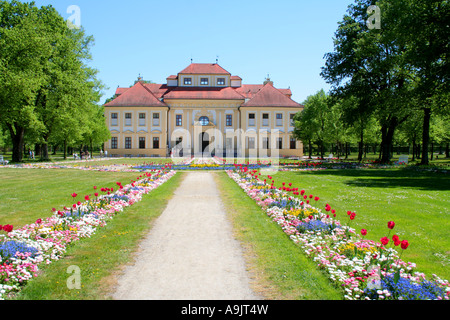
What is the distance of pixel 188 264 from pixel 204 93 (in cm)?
5803

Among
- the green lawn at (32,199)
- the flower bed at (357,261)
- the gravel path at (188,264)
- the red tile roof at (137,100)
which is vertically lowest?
the gravel path at (188,264)

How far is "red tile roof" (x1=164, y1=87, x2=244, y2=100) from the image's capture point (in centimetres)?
6069

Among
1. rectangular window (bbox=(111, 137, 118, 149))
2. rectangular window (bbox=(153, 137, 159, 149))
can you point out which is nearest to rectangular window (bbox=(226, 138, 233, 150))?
rectangular window (bbox=(153, 137, 159, 149))

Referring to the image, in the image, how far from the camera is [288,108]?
6006 centimetres

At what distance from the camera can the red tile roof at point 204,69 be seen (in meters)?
64.6

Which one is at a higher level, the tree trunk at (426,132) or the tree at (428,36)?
the tree at (428,36)

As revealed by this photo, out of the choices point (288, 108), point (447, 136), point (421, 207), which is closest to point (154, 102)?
point (288, 108)

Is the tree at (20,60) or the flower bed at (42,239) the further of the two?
the tree at (20,60)

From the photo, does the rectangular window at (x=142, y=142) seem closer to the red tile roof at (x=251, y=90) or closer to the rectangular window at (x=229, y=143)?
the rectangular window at (x=229, y=143)

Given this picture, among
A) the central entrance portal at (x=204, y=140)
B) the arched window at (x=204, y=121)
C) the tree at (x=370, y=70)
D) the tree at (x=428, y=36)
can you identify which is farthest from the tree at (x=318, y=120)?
the arched window at (x=204, y=121)

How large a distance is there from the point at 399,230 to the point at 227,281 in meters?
5.08

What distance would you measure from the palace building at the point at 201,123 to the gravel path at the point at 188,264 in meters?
49.9

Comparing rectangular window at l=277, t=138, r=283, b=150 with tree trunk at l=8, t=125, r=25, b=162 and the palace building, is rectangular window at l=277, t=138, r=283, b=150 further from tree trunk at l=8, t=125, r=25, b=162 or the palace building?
tree trunk at l=8, t=125, r=25, b=162

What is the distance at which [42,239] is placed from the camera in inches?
258
